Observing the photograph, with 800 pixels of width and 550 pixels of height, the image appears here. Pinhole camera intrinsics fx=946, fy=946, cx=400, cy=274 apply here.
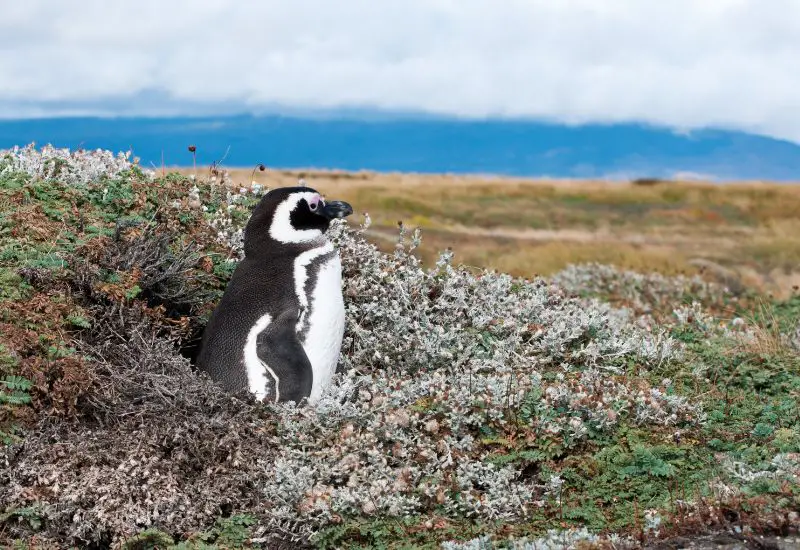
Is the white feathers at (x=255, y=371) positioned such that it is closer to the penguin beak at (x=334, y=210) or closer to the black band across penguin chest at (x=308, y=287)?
the black band across penguin chest at (x=308, y=287)

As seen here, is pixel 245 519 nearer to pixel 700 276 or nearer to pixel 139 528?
pixel 139 528

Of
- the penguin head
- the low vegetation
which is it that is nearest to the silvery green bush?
the low vegetation

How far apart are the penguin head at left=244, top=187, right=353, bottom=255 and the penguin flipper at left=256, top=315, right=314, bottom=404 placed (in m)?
0.90

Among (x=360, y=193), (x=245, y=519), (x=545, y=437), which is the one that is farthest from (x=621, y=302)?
(x=360, y=193)

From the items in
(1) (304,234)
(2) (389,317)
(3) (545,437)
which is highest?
(1) (304,234)

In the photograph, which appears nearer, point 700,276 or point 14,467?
point 14,467

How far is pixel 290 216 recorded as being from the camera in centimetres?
794

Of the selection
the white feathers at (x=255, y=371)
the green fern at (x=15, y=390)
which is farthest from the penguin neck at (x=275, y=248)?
the green fern at (x=15, y=390)

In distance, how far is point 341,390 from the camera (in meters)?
7.58

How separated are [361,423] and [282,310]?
1.10 m

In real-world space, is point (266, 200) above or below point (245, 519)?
above

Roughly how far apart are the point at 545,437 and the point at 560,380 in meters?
1.13

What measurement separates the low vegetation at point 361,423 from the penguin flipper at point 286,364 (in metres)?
0.14

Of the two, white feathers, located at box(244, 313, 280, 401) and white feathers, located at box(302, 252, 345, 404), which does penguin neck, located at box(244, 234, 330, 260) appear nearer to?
white feathers, located at box(302, 252, 345, 404)
